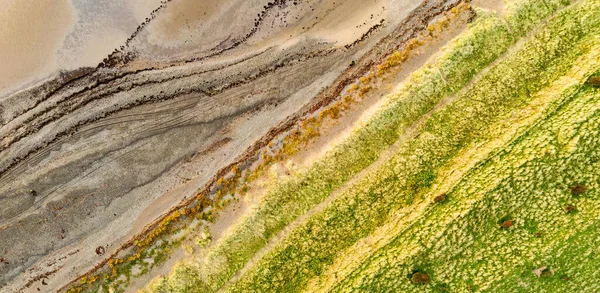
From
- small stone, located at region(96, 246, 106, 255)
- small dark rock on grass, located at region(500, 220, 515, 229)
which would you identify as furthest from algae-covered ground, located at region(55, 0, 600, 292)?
small stone, located at region(96, 246, 106, 255)

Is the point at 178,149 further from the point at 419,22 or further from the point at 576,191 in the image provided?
the point at 576,191

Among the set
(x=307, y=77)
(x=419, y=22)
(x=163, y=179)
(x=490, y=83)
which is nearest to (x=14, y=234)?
(x=163, y=179)

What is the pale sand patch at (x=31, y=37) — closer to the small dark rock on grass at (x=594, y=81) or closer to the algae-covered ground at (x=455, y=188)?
the algae-covered ground at (x=455, y=188)

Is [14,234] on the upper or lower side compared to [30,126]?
lower

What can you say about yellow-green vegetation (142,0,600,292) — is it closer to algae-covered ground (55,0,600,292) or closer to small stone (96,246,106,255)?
algae-covered ground (55,0,600,292)

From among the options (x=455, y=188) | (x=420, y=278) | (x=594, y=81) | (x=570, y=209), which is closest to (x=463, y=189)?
(x=455, y=188)

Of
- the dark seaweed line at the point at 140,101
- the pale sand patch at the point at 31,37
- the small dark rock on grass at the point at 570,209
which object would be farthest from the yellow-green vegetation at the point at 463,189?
the pale sand patch at the point at 31,37

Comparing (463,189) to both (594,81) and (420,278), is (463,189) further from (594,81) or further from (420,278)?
(594,81)
